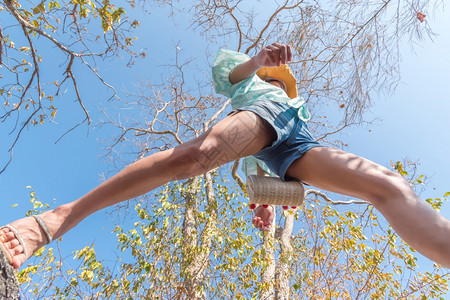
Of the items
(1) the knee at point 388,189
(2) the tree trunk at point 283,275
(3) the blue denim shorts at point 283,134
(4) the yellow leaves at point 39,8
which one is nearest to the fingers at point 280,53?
(3) the blue denim shorts at point 283,134

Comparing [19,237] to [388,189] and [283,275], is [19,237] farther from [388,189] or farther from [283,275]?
[283,275]

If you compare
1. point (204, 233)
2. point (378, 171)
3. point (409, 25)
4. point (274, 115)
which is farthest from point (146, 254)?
point (409, 25)

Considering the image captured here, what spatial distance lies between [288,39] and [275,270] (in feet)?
10.3

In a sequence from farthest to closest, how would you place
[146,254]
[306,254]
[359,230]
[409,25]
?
[306,254] < [146,254] < [359,230] < [409,25]

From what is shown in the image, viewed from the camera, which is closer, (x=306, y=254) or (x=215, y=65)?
(x=215, y=65)

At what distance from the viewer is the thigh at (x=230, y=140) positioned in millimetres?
1078

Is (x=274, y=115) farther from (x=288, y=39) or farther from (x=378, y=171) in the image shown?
(x=288, y=39)

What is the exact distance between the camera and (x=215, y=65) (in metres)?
1.59

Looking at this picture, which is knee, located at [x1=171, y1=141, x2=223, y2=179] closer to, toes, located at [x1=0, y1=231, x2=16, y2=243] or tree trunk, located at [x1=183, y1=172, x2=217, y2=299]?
toes, located at [x1=0, y1=231, x2=16, y2=243]

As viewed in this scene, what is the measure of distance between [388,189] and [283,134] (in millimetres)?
469

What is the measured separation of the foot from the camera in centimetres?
83

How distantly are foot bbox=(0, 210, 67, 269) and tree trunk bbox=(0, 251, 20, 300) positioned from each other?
0.05 metres

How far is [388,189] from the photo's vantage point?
37.0 inches

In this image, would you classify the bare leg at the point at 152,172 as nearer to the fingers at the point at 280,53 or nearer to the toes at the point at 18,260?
the toes at the point at 18,260
